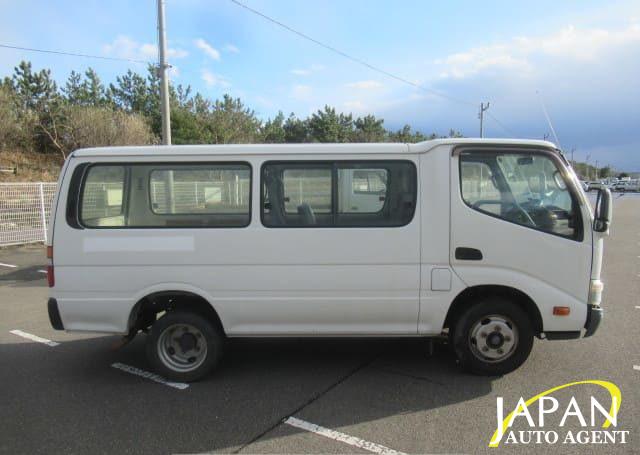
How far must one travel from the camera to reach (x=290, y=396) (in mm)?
3766

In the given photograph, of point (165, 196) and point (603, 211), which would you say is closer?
point (603, 211)

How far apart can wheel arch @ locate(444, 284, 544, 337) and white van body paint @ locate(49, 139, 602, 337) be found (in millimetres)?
99

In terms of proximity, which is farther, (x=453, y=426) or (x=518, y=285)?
(x=518, y=285)

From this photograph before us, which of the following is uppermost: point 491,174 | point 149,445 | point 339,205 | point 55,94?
point 55,94

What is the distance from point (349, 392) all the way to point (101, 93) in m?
47.2

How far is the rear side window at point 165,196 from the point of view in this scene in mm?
3854

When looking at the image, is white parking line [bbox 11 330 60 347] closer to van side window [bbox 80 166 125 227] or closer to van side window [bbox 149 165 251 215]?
van side window [bbox 80 166 125 227]

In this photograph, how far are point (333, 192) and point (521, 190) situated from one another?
1.61 meters

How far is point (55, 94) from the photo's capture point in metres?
38.7

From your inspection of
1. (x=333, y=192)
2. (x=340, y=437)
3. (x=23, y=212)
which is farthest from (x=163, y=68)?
(x=340, y=437)

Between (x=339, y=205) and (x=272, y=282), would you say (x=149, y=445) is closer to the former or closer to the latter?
(x=272, y=282)

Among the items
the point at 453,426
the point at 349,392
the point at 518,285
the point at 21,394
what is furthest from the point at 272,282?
the point at 21,394

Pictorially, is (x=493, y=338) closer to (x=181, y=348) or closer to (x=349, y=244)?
(x=349, y=244)

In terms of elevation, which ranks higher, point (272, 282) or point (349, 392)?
point (272, 282)
